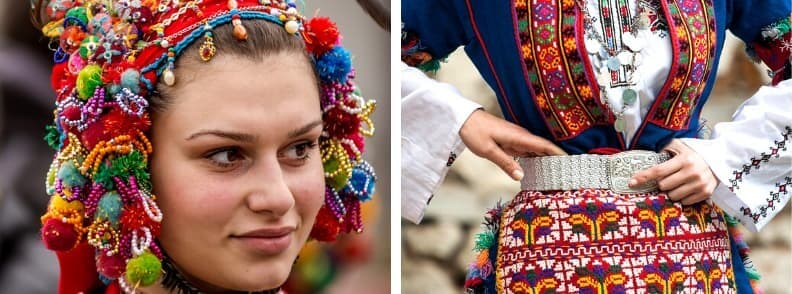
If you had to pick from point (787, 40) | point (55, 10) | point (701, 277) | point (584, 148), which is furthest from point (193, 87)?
point (787, 40)

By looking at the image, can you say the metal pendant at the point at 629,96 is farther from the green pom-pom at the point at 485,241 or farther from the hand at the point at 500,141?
the green pom-pom at the point at 485,241

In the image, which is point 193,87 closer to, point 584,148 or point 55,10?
point 55,10

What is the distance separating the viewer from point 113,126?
3.96ft

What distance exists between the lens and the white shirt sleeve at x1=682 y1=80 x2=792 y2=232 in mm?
1354

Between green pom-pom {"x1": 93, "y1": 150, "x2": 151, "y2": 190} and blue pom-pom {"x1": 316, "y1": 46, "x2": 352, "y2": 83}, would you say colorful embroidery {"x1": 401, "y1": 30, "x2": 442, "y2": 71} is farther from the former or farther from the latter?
green pom-pom {"x1": 93, "y1": 150, "x2": 151, "y2": 190}

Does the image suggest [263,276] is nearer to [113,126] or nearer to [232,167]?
[232,167]

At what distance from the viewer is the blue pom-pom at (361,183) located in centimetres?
142

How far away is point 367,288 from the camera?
62.8 inches

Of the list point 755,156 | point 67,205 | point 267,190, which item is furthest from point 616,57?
point 67,205

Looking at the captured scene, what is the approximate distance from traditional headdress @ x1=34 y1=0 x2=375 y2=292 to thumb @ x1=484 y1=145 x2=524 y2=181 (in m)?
0.26

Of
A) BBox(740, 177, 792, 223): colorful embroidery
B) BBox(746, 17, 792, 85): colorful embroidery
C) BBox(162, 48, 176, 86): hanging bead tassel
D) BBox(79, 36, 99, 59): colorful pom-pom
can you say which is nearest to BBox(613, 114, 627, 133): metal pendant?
BBox(740, 177, 792, 223): colorful embroidery

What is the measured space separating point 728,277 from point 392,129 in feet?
1.60

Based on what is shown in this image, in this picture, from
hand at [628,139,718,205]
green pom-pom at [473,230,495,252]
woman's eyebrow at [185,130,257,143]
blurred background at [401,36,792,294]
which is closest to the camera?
woman's eyebrow at [185,130,257,143]

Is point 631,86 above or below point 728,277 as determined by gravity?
above
